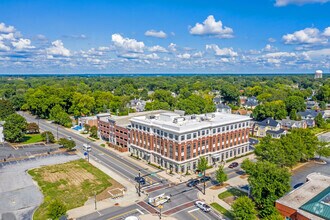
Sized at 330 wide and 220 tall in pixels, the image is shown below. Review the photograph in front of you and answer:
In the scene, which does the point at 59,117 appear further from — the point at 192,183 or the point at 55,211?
the point at 55,211

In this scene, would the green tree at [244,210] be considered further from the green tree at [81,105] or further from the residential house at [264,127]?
the green tree at [81,105]

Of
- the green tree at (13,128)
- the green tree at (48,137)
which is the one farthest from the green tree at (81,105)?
the green tree at (48,137)

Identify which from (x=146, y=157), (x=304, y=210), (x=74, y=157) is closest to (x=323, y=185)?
(x=304, y=210)

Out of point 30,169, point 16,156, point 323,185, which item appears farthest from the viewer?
point 16,156

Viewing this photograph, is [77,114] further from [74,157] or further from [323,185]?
[323,185]

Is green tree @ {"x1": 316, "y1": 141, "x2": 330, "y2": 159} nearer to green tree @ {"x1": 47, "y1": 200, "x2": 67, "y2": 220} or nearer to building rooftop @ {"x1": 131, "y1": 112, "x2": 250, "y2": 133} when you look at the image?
building rooftop @ {"x1": 131, "y1": 112, "x2": 250, "y2": 133}

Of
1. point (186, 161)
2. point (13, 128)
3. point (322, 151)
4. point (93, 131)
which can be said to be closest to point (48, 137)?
point (13, 128)
